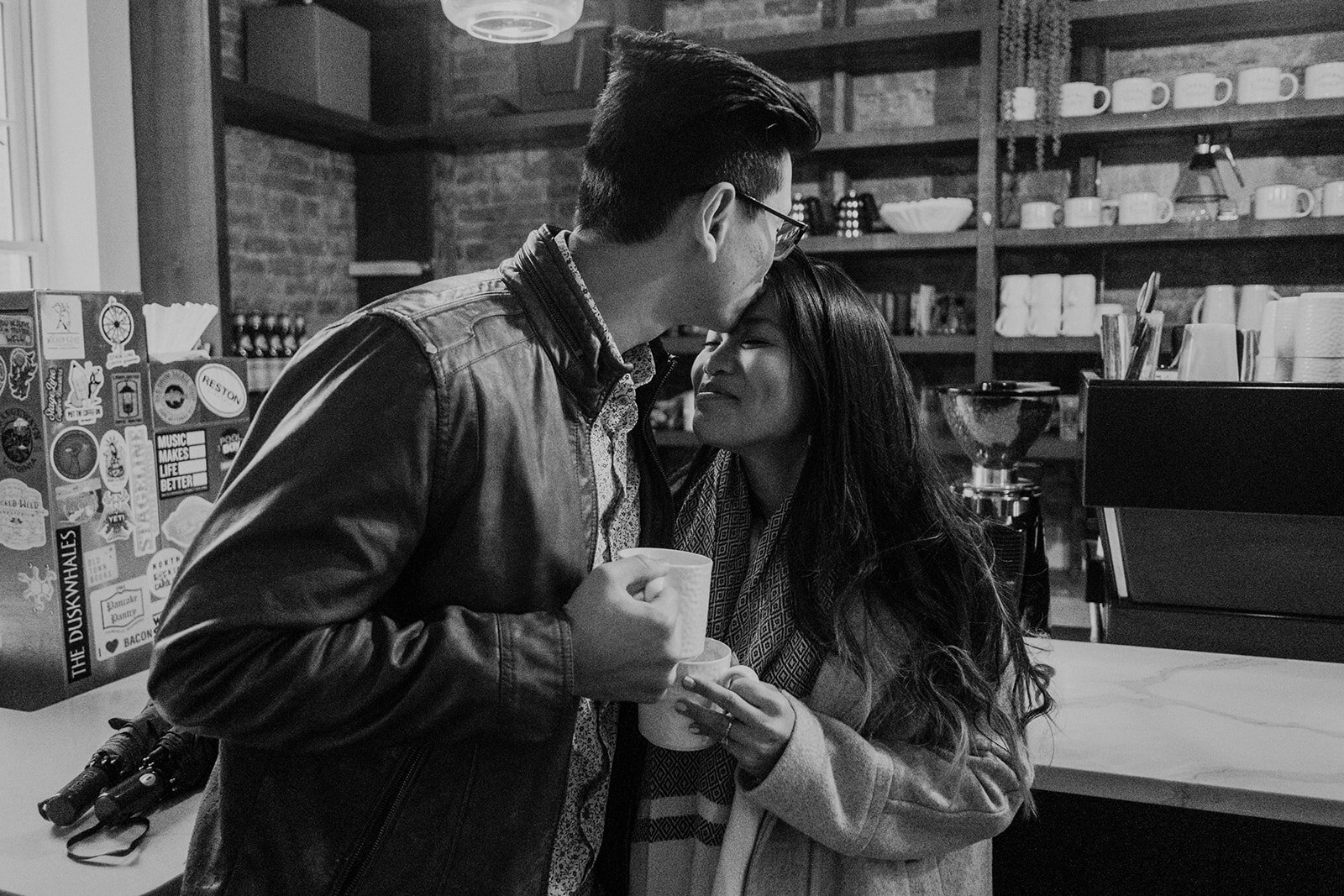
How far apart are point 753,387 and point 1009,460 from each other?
85 centimetres

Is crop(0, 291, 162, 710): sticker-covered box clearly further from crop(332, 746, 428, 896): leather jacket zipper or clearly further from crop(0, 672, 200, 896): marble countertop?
crop(332, 746, 428, 896): leather jacket zipper

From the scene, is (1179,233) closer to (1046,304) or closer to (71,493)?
(1046,304)

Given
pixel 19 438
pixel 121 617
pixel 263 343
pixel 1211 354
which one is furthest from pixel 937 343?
pixel 19 438

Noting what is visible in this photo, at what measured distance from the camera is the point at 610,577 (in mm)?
934

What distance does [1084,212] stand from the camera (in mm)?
3820

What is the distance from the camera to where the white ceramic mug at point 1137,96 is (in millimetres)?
3693

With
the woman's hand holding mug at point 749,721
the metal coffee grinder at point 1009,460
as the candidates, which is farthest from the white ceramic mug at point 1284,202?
the woman's hand holding mug at point 749,721

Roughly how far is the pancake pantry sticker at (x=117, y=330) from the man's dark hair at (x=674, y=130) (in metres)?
0.92

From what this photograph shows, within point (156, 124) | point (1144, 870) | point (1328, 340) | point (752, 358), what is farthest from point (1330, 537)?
point (156, 124)

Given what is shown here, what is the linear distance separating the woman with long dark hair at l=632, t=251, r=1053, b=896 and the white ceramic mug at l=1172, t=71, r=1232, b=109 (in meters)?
2.85

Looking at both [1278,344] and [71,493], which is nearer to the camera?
[71,493]

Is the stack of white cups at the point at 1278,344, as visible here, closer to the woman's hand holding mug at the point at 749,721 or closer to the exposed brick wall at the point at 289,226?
the woman's hand holding mug at the point at 749,721

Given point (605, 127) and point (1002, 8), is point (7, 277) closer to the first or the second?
point (605, 127)

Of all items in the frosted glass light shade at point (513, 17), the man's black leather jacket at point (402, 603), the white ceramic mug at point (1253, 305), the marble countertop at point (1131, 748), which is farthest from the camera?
the white ceramic mug at point (1253, 305)
